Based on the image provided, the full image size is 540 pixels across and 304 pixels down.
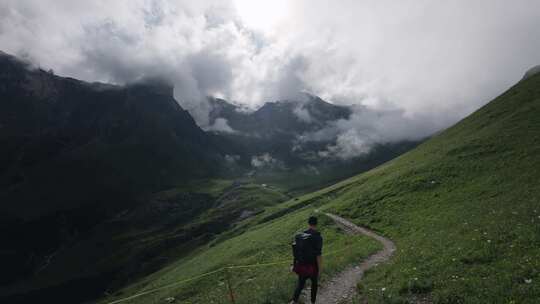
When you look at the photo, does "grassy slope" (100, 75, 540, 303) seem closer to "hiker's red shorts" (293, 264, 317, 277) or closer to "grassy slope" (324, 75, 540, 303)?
"grassy slope" (324, 75, 540, 303)

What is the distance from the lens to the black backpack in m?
15.2

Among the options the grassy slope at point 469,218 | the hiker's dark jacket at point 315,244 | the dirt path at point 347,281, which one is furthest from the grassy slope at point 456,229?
the hiker's dark jacket at point 315,244

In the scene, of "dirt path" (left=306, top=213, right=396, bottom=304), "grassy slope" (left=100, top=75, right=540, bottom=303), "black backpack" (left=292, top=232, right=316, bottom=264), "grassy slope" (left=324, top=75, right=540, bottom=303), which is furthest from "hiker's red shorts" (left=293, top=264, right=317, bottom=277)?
"dirt path" (left=306, top=213, right=396, bottom=304)

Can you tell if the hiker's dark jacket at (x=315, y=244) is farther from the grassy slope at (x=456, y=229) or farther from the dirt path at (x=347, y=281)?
the dirt path at (x=347, y=281)

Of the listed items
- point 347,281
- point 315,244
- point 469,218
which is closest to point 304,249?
point 315,244

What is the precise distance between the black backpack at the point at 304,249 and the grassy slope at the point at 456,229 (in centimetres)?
368

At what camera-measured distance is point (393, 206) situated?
42750mm

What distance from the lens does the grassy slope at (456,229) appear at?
14.5 m

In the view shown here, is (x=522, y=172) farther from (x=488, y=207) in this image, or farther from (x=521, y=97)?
(x=521, y=97)

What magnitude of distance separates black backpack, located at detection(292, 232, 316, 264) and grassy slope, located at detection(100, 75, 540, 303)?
3685 millimetres

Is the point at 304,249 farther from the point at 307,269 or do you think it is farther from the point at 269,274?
the point at 269,274

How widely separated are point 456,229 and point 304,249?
1534cm

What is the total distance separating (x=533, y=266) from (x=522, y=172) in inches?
1107

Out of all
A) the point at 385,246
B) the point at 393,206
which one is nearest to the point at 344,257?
the point at 385,246
